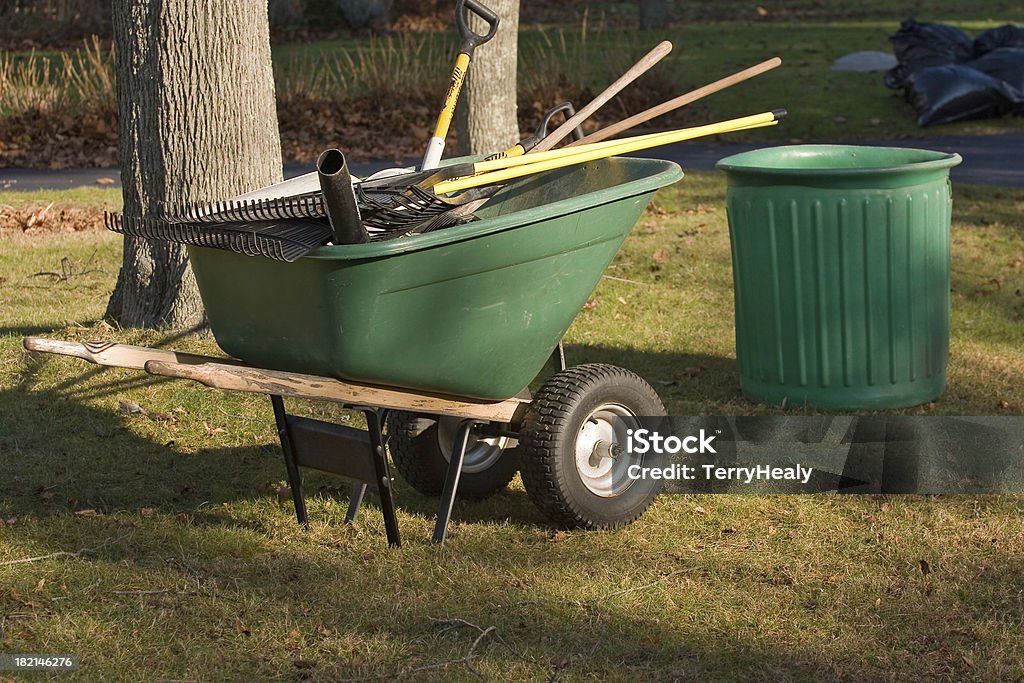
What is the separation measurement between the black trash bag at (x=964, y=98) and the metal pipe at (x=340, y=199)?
36.4ft

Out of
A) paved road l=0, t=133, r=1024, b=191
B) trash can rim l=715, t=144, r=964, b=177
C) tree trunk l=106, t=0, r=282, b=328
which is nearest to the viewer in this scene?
trash can rim l=715, t=144, r=964, b=177

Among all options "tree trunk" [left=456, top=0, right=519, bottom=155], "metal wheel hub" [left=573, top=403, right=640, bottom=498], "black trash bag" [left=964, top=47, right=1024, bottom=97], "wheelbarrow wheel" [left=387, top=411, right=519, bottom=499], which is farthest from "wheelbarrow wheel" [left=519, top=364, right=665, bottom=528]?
"black trash bag" [left=964, top=47, right=1024, bottom=97]

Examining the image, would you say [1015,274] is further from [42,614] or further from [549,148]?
[42,614]

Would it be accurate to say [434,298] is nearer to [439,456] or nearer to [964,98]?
[439,456]

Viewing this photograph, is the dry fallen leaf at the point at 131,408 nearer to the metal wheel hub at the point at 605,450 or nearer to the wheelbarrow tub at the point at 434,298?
the wheelbarrow tub at the point at 434,298

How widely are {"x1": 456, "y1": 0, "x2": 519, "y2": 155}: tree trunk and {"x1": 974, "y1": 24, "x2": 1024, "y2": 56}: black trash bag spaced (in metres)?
8.41

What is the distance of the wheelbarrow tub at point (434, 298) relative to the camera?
3.37 meters

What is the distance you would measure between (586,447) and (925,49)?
40.5ft

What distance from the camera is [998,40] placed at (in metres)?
14.6

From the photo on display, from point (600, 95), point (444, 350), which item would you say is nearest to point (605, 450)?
point (444, 350)

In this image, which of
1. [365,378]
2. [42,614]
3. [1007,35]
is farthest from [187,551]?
[1007,35]

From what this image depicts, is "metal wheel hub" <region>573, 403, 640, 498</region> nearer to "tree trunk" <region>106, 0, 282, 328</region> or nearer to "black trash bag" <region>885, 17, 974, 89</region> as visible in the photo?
"tree trunk" <region>106, 0, 282, 328</region>

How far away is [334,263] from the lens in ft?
10.8

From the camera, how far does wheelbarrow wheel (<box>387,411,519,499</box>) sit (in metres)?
4.33
